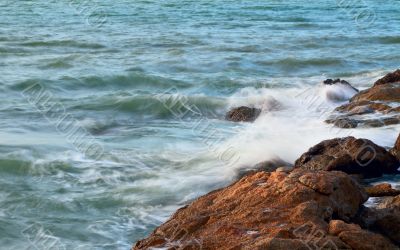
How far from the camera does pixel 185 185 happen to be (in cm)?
874

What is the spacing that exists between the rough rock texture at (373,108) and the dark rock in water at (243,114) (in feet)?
4.35

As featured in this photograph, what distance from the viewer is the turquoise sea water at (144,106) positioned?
316 inches

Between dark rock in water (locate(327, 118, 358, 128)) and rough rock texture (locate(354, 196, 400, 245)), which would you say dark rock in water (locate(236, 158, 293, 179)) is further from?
rough rock texture (locate(354, 196, 400, 245))

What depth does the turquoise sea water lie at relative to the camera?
8.02 metres

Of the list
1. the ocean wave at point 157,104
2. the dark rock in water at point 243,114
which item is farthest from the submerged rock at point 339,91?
the ocean wave at point 157,104

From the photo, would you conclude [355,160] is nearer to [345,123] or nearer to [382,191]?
[382,191]

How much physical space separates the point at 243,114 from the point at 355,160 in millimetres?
4802

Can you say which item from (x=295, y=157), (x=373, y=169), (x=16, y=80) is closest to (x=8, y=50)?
(x=16, y=80)

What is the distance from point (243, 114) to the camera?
12.5 meters

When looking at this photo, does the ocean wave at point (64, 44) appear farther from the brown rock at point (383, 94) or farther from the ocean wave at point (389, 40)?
the brown rock at point (383, 94)

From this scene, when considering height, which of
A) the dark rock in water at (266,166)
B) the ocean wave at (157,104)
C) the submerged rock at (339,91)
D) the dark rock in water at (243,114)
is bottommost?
the dark rock in water at (266,166)

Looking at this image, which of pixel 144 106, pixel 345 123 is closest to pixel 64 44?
pixel 144 106

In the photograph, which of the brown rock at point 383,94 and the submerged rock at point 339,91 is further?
the submerged rock at point 339,91

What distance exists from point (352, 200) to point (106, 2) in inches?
1332
